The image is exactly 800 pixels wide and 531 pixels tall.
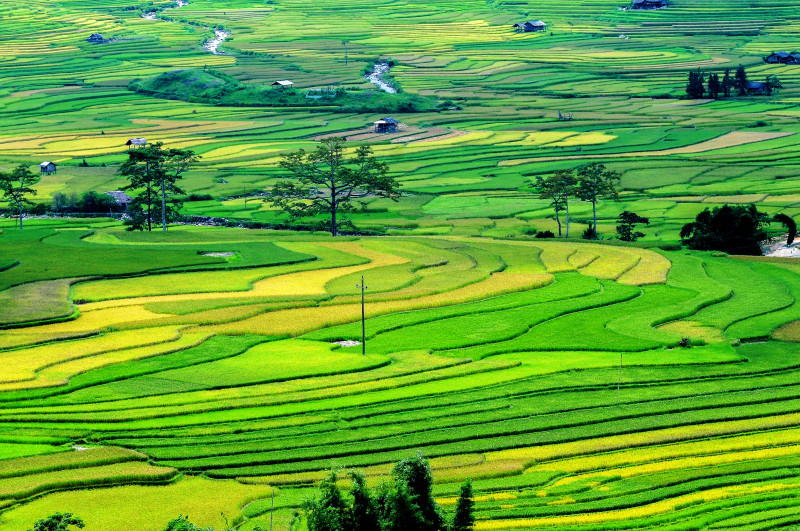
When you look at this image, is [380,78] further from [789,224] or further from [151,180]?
[789,224]

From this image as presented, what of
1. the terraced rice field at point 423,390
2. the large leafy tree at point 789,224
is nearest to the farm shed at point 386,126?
the large leafy tree at point 789,224

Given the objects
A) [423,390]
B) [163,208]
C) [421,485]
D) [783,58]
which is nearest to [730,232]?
[423,390]

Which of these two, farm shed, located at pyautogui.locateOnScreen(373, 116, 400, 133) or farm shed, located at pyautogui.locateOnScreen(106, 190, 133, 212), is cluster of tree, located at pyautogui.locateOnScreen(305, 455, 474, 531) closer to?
farm shed, located at pyautogui.locateOnScreen(106, 190, 133, 212)

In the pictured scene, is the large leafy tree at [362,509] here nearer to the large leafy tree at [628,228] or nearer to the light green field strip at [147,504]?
the light green field strip at [147,504]

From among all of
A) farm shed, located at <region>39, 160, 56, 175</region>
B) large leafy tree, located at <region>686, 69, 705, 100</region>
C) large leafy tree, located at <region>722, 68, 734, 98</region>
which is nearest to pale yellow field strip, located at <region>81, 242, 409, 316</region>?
farm shed, located at <region>39, 160, 56, 175</region>

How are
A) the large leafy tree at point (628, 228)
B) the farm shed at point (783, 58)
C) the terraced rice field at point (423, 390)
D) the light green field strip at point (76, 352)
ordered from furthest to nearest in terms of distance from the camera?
the farm shed at point (783, 58) < the large leafy tree at point (628, 228) < the light green field strip at point (76, 352) < the terraced rice field at point (423, 390)
